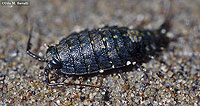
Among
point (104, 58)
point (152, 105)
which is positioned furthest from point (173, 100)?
point (104, 58)

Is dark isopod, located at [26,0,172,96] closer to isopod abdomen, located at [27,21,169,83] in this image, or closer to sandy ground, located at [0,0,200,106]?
isopod abdomen, located at [27,21,169,83]

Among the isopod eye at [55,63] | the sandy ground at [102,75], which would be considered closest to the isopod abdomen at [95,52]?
the isopod eye at [55,63]

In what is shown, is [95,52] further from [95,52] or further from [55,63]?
[55,63]

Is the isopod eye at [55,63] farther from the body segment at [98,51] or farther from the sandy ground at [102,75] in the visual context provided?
the sandy ground at [102,75]

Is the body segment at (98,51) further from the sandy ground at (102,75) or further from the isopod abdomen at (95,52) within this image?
the sandy ground at (102,75)

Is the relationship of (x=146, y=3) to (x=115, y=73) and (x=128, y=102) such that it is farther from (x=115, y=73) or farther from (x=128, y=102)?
(x=128, y=102)

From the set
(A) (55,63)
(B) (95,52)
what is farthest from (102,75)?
(A) (55,63)

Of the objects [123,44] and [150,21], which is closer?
[123,44]

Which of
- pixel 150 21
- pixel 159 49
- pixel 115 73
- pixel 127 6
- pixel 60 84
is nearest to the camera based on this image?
pixel 60 84
